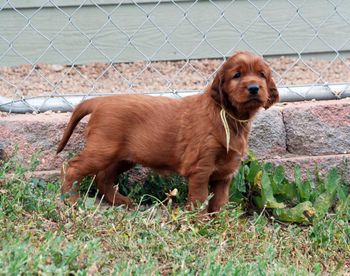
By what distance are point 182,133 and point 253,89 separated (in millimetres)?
602

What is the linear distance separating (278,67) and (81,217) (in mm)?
3249

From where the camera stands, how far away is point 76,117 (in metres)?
5.62

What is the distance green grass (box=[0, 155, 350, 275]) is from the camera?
4.10 metres

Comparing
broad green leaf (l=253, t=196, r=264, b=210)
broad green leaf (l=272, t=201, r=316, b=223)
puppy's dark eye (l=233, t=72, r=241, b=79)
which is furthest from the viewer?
broad green leaf (l=253, t=196, r=264, b=210)

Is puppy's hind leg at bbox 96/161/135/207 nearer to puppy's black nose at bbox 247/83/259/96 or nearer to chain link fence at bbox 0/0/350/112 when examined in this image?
puppy's black nose at bbox 247/83/259/96

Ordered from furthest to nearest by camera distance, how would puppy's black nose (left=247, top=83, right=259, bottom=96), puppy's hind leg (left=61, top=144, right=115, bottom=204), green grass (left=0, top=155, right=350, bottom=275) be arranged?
puppy's hind leg (left=61, top=144, right=115, bottom=204) → puppy's black nose (left=247, top=83, right=259, bottom=96) → green grass (left=0, top=155, right=350, bottom=275)

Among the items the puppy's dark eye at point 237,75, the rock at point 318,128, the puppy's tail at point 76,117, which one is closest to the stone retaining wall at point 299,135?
the rock at point 318,128

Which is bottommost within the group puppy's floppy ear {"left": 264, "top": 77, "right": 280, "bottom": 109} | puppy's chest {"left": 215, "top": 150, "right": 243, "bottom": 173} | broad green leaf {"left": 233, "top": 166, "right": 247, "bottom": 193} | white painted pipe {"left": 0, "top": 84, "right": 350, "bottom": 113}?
broad green leaf {"left": 233, "top": 166, "right": 247, "bottom": 193}

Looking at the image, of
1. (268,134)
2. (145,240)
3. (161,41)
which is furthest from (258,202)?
(161,41)

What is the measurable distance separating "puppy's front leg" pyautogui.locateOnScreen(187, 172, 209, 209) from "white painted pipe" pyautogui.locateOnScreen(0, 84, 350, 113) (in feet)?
3.46

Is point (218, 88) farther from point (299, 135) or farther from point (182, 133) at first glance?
point (299, 135)

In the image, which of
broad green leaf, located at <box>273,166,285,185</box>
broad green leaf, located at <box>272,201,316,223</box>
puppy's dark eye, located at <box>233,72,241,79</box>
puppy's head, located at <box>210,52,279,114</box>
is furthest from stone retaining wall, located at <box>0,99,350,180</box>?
puppy's dark eye, located at <box>233,72,241,79</box>

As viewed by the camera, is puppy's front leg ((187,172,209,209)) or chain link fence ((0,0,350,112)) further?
chain link fence ((0,0,350,112))

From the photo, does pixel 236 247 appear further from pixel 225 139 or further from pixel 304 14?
pixel 304 14
